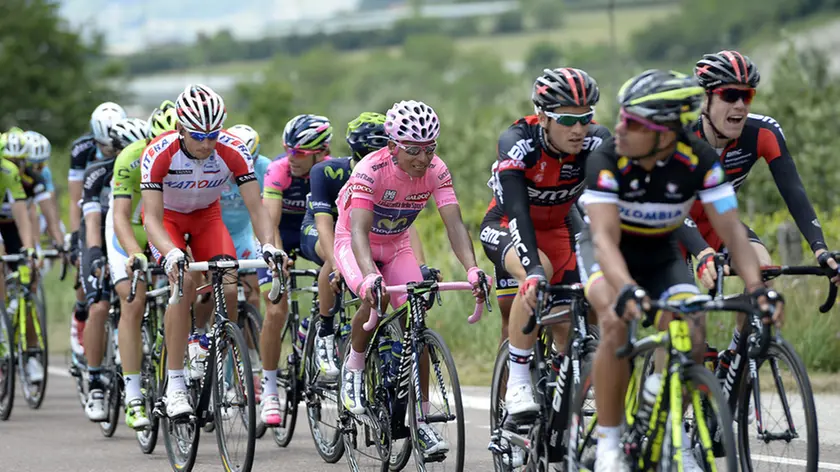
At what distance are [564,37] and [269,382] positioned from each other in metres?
122

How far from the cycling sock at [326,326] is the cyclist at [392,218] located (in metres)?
0.86

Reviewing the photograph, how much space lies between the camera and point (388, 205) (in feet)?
25.4

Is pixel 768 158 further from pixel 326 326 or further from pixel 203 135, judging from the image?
pixel 203 135

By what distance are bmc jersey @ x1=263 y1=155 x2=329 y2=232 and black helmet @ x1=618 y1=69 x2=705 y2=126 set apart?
4901mm

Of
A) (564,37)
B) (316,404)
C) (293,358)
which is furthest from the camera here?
(564,37)

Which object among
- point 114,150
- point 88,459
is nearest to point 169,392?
point 88,459

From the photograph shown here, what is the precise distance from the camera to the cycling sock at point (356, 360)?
25.2ft

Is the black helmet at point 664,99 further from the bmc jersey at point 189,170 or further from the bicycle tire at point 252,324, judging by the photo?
the bicycle tire at point 252,324

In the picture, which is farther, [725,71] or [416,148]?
[416,148]

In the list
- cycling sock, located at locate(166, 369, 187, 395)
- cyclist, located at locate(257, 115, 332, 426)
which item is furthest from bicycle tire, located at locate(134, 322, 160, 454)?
cyclist, located at locate(257, 115, 332, 426)

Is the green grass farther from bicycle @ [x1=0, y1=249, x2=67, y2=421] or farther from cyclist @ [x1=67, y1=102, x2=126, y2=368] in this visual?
bicycle @ [x1=0, y1=249, x2=67, y2=421]

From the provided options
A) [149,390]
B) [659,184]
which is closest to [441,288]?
[659,184]

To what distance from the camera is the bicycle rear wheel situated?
11.2 meters

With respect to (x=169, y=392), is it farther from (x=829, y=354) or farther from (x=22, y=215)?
(x=829, y=354)
